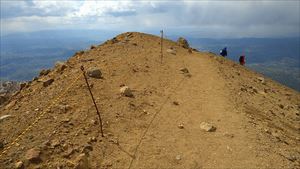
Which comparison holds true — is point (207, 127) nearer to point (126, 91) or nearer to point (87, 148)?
point (126, 91)

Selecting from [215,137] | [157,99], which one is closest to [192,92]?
[157,99]

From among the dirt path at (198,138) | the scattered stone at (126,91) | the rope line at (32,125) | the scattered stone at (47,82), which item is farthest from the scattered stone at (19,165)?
the scattered stone at (47,82)

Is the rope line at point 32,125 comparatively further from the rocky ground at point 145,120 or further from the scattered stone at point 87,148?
the scattered stone at point 87,148

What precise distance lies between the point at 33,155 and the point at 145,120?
6.46 metres

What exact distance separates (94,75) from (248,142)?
36.0ft

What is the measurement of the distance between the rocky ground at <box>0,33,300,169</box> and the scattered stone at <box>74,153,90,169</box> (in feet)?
0.13

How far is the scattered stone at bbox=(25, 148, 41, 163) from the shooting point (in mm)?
13172

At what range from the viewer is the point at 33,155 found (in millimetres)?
13297

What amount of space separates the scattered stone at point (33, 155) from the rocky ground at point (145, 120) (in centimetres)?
4

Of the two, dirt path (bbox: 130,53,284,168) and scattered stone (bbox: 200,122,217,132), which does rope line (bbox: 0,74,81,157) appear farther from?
scattered stone (bbox: 200,122,217,132)

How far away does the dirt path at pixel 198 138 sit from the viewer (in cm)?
1448

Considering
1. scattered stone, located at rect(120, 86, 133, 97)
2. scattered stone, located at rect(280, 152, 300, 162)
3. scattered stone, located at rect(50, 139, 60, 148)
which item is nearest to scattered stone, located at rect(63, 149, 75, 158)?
scattered stone, located at rect(50, 139, 60, 148)

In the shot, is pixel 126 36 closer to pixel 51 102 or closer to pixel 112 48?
pixel 112 48

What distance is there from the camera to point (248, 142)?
638 inches
